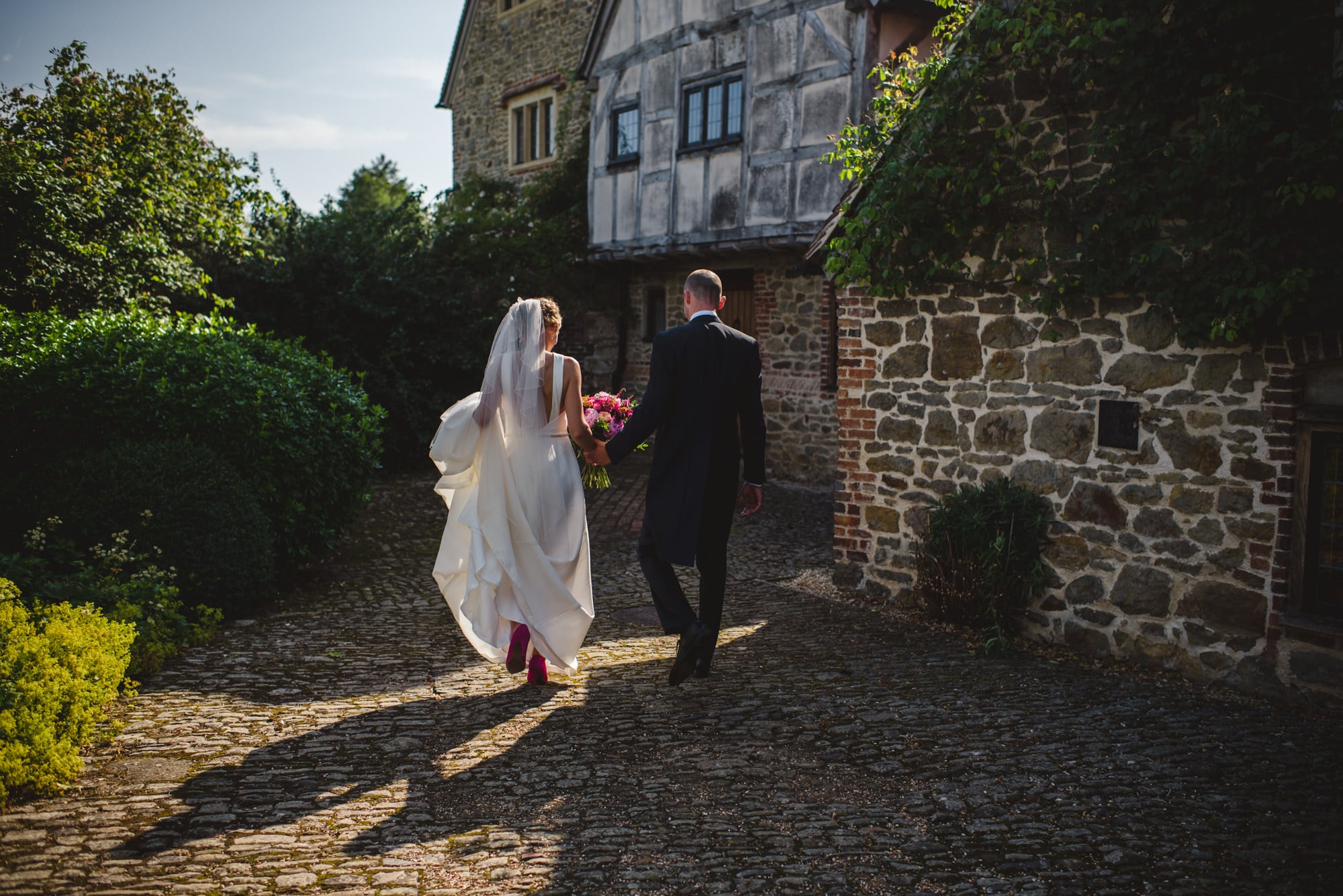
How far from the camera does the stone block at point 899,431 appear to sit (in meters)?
6.91

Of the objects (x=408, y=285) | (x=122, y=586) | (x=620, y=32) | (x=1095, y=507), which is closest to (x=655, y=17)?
(x=620, y=32)

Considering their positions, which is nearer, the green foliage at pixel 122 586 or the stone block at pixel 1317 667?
the stone block at pixel 1317 667

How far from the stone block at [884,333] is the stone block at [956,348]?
32 cm

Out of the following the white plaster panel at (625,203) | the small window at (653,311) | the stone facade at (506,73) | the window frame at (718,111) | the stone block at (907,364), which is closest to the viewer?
the stone block at (907,364)

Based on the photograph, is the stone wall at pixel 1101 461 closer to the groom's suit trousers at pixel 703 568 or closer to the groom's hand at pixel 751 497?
the groom's hand at pixel 751 497

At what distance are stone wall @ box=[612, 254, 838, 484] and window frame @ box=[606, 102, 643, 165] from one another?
2.31 metres

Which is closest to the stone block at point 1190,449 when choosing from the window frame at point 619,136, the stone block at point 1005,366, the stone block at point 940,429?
the stone block at point 1005,366

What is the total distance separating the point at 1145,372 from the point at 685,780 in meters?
3.81

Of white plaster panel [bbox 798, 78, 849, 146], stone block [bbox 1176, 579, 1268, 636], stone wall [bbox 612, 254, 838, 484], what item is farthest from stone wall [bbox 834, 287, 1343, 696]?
stone wall [bbox 612, 254, 838, 484]

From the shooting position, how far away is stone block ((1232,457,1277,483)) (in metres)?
5.14

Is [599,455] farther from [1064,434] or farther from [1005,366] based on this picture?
[1064,434]

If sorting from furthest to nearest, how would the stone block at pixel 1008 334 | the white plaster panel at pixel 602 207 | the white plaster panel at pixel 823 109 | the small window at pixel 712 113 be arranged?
the white plaster panel at pixel 602 207 → the small window at pixel 712 113 → the white plaster panel at pixel 823 109 → the stone block at pixel 1008 334

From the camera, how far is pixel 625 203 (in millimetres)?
15320

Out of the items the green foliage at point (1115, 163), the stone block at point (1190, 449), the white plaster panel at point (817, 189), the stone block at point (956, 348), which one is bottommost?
the stone block at point (1190, 449)
